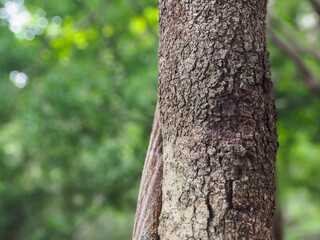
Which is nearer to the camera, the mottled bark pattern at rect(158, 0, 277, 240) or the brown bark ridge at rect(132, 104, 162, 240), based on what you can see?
the mottled bark pattern at rect(158, 0, 277, 240)

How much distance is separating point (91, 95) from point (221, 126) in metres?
8.17

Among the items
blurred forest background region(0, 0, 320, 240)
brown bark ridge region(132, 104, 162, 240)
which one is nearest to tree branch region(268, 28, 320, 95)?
blurred forest background region(0, 0, 320, 240)

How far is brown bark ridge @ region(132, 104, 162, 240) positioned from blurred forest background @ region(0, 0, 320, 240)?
5.38m

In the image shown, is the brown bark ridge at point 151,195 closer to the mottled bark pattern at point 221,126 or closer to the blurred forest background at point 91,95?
the mottled bark pattern at point 221,126

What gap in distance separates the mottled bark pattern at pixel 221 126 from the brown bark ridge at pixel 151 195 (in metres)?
0.14

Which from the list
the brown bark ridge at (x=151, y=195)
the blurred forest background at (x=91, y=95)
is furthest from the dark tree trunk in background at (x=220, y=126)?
the blurred forest background at (x=91, y=95)

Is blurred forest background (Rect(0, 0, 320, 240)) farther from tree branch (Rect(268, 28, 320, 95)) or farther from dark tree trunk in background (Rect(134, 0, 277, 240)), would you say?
dark tree trunk in background (Rect(134, 0, 277, 240))

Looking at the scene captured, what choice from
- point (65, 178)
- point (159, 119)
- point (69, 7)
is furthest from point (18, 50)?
point (159, 119)

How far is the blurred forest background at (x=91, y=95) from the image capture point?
850cm

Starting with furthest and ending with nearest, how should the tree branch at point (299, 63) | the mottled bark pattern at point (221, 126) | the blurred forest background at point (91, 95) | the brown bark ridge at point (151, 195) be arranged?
the blurred forest background at point (91, 95) < the tree branch at point (299, 63) < the brown bark ridge at point (151, 195) < the mottled bark pattern at point (221, 126)

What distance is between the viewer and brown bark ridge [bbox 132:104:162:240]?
1.89 meters

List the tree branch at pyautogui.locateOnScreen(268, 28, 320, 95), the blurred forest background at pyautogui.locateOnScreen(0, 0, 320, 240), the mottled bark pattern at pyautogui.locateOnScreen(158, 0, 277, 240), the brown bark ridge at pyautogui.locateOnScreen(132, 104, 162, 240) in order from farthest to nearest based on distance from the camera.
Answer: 1. the blurred forest background at pyautogui.locateOnScreen(0, 0, 320, 240)
2. the tree branch at pyautogui.locateOnScreen(268, 28, 320, 95)
3. the brown bark ridge at pyautogui.locateOnScreen(132, 104, 162, 240)
4. the mottled bark pattern at pyautogui.locateOnScreen(158, 0, 277, 240)

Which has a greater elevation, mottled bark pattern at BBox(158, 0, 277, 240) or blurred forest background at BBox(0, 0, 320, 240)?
blurred forest background at BBox(0, 0, 320, 240)

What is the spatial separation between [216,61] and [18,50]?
25.0ft
